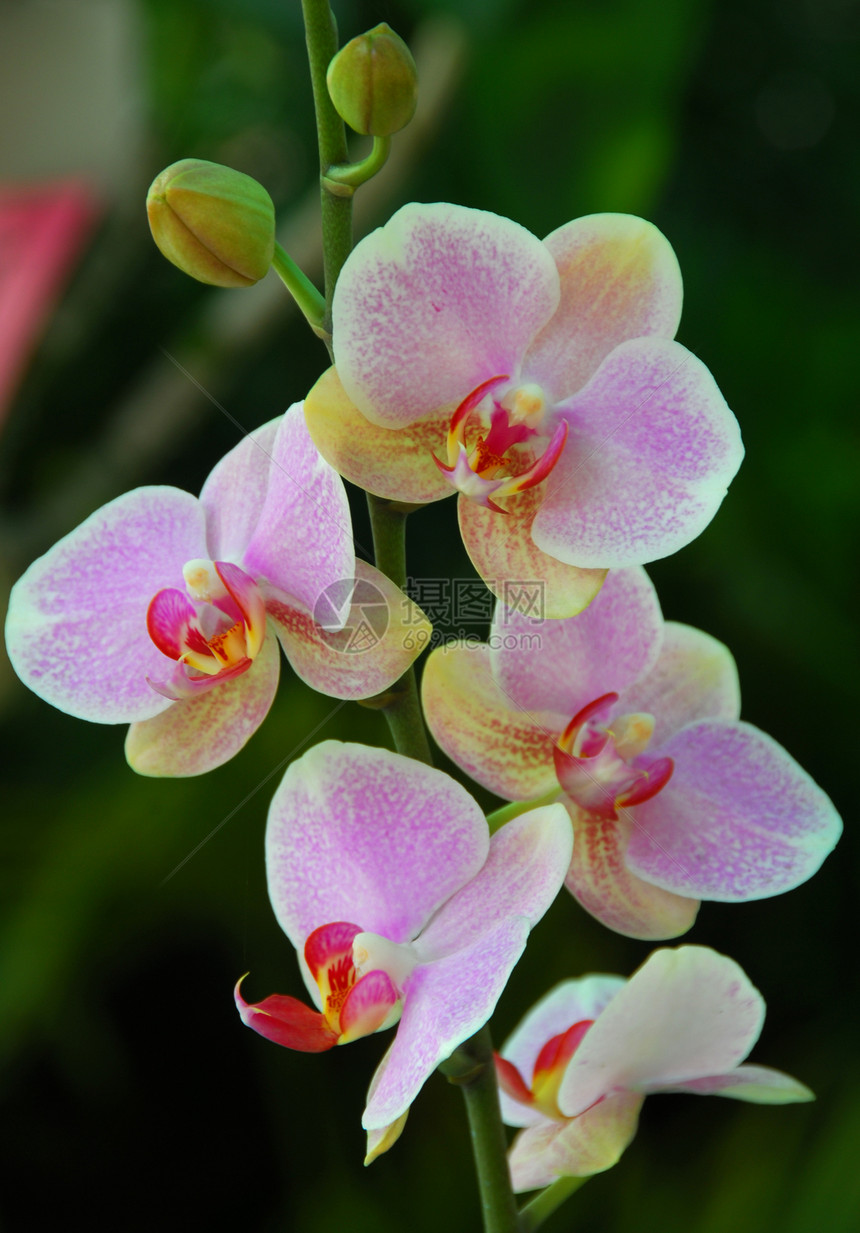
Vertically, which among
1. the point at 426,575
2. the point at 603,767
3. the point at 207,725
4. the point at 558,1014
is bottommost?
the point at 426,575

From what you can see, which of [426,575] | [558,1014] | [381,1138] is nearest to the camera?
[381,1138]

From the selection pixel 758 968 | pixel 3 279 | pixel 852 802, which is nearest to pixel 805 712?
pixel 852 802

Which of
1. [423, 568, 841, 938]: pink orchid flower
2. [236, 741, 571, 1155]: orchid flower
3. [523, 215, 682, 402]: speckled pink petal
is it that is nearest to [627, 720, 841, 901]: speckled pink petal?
[423, 568, 841, 938]: pink orchid flower

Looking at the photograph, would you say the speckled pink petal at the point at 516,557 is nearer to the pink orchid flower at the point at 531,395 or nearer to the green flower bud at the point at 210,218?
the pink orchid flower at the point at 531,395

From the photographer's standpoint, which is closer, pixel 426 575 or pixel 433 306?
pixel 433 306

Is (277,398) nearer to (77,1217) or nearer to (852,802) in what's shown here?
(852,802)

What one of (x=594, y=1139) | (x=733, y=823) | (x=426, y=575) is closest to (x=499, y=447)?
(x=733, y=823)

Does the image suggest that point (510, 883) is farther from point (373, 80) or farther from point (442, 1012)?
point (373, 80)
